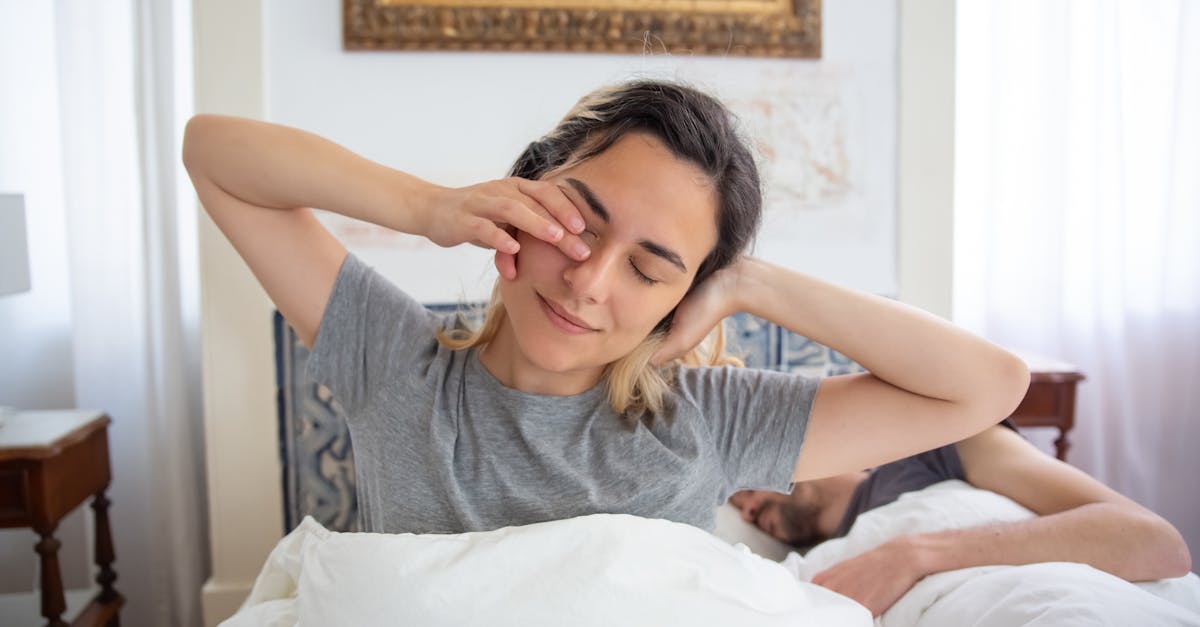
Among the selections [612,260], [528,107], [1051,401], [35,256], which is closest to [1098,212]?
[1051,401]

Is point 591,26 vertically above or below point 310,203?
above

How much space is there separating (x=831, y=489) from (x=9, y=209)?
5.79 feet

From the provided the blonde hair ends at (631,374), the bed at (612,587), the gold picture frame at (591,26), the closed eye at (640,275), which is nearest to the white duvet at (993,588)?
the bed at (612,587)

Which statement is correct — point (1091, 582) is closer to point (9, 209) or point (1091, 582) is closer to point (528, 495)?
point (528, 495)

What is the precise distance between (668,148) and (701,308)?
24 cm

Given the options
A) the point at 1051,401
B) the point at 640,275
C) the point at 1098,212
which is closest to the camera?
the point at 640,275

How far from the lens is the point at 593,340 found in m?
0.95

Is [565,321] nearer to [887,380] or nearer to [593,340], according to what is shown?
[593,340]

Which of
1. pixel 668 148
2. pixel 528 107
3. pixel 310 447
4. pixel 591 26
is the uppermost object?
pixel 591 26

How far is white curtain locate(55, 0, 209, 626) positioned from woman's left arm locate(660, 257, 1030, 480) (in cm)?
155

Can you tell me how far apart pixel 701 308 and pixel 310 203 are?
0.52m

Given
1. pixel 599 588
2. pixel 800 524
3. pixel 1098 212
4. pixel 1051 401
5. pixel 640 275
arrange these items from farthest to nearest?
1. pixel 1098 212
2. pixel 1051 401
3. pixel 800 524
4. pixel 640 275
5. pixel 599 588

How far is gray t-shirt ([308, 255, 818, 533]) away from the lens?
1025mm

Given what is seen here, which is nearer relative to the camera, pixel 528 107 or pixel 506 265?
pixel 506 265
